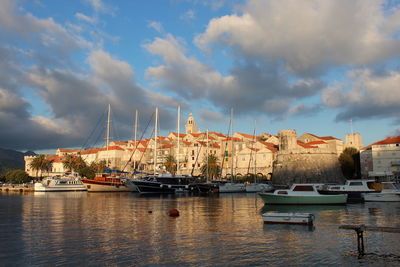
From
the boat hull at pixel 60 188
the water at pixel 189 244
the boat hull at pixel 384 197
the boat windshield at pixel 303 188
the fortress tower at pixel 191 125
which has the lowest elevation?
the boat hull at pixel 60 188

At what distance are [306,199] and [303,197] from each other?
1.11ft

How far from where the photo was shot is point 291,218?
20328 mm

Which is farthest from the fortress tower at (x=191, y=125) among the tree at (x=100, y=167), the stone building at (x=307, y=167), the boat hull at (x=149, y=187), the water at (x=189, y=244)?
the water at (x=189, y=244)

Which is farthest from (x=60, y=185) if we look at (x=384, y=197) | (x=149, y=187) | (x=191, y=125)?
(x=191, y=125)

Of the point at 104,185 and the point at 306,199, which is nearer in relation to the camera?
the point at 306,199

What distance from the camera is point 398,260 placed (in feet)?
41.3

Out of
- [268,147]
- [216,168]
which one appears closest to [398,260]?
[216,168]

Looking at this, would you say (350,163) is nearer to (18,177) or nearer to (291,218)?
(291,218)

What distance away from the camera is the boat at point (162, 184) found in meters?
60.8

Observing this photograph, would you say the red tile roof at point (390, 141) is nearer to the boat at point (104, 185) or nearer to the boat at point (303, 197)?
the boat at point (104, 185)

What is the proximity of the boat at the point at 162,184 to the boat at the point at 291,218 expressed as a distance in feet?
137

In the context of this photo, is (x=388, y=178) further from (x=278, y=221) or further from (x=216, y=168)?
(x=278, y=221)

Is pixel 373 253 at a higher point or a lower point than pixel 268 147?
lower

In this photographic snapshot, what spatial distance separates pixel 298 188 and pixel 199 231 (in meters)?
16.4
